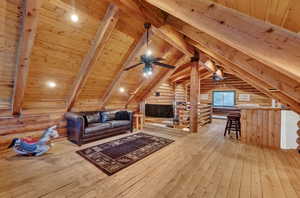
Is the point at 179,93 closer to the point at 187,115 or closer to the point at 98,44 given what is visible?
the point at 187,115

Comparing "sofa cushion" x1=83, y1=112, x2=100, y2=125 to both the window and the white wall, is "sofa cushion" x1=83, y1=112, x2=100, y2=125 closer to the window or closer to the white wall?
the white wall

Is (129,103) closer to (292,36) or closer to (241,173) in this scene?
(241,173)

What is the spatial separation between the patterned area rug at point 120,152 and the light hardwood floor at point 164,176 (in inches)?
5.9

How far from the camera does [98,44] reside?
2975mm

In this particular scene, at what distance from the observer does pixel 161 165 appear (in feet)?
8.64

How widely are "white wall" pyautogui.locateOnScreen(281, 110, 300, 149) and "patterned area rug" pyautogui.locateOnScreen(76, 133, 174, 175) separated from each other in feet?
10.4

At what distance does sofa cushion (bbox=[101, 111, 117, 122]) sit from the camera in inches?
185

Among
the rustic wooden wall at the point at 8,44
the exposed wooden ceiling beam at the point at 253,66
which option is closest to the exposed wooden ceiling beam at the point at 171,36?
the exposed wooden ceiling beam at the point at 253,66

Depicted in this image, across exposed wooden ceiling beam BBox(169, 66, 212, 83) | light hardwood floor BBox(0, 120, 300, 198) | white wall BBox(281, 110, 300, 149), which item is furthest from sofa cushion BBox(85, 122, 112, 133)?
exposed wooden ceiling beam BBox(169, 66, 212, 83)

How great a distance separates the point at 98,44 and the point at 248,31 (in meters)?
2.90

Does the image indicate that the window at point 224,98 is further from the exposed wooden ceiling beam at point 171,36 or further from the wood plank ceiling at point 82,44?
the exposed wooden ceiling beam at point 171,36

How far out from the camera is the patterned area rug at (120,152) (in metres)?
2.62

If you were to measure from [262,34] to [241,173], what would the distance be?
2.53 meters

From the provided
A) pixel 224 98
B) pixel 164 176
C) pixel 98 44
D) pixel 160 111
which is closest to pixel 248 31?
pixel 164 176
